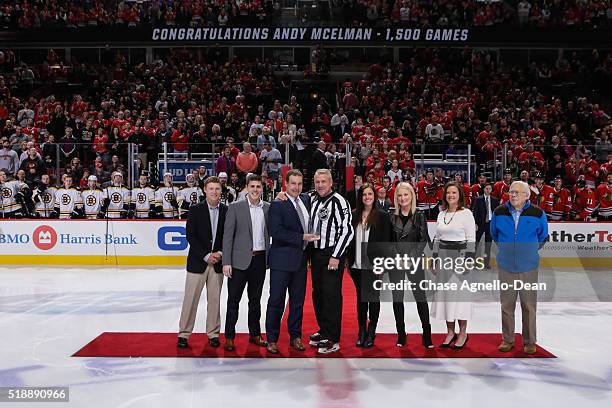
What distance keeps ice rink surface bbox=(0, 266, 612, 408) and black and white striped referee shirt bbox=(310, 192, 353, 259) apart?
1.16m

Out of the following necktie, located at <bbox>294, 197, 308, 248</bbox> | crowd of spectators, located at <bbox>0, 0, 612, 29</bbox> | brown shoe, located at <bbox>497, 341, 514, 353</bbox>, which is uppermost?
crowd of spectators, located at <bbox>0, 0, 612, 29</bbox>

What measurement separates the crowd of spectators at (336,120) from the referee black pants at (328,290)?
713 cm

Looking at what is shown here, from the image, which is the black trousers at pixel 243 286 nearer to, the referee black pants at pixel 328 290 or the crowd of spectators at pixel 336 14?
the referee black pants at pixel 328 290

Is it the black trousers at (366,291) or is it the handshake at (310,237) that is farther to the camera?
the black trousers at (366,291)

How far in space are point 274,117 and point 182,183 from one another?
5.16m

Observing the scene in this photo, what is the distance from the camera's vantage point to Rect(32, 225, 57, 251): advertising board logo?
13703 mm

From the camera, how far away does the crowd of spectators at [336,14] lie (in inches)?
1037

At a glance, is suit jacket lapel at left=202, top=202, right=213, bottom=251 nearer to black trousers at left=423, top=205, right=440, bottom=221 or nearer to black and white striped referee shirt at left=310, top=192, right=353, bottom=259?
black and white striped referee shirt at left=310, top=192, right=353, bottom=259

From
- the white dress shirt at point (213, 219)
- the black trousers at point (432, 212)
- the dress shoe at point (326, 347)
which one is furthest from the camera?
the black trousers at point (432, 212)

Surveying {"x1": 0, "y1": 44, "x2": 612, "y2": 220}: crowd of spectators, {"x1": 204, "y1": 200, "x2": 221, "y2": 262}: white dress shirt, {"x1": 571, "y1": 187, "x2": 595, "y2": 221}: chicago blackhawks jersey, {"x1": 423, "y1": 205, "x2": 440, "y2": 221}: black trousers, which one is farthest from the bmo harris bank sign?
{"x1": 571, "y1": 187, "x2": 595, "y2": 221}: chicago blackhawks jersey

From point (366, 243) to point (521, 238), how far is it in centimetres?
161

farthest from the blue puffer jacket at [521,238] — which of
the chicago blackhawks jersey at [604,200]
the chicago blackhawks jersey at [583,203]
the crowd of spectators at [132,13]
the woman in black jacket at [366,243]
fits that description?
the crowd of spectators at [132,13]

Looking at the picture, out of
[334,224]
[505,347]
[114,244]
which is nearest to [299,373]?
[334,224]

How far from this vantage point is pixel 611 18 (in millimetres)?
25828
